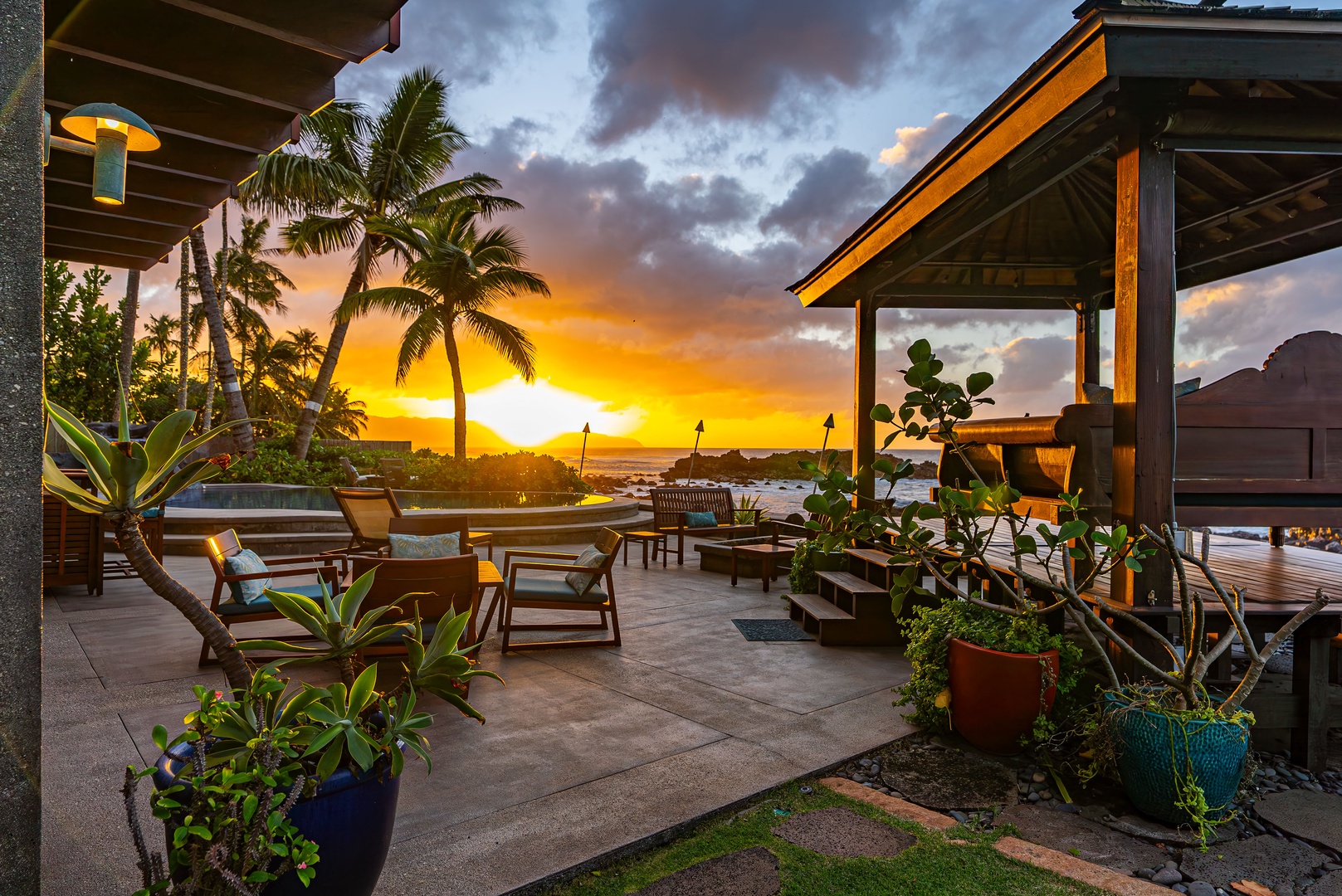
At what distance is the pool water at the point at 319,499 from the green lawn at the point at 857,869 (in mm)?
8977

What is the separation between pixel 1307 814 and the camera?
8.57 ft

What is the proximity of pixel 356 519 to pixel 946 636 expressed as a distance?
5.47 meters


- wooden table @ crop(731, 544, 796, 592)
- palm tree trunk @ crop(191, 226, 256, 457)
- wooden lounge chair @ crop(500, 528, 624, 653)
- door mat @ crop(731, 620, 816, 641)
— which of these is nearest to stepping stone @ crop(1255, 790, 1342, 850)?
door mat @ crop(731, 620, 816, 641)

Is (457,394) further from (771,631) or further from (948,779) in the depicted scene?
(948,779)

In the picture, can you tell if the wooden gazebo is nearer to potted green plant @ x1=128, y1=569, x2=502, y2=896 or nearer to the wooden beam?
the wooden beam

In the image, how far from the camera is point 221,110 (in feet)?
13.1

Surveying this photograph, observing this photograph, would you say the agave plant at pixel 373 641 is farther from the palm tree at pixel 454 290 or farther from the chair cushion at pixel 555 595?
the palm tree at pixel 454 290

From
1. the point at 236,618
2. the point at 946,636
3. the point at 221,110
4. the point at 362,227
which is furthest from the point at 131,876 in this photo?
the point at 362,227

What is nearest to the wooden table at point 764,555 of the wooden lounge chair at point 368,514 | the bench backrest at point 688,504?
the bench backrest at point 688,504

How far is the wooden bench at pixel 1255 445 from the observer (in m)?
3.17

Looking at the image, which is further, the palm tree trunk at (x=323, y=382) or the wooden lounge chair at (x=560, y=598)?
the palm tree trunk at (x=323, y=382)

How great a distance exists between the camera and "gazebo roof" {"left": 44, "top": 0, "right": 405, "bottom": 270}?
3.18 m

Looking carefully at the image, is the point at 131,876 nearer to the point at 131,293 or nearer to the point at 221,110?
the point at 221,110

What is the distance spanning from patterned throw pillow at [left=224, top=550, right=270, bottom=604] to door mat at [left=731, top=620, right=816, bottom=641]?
3248mm
